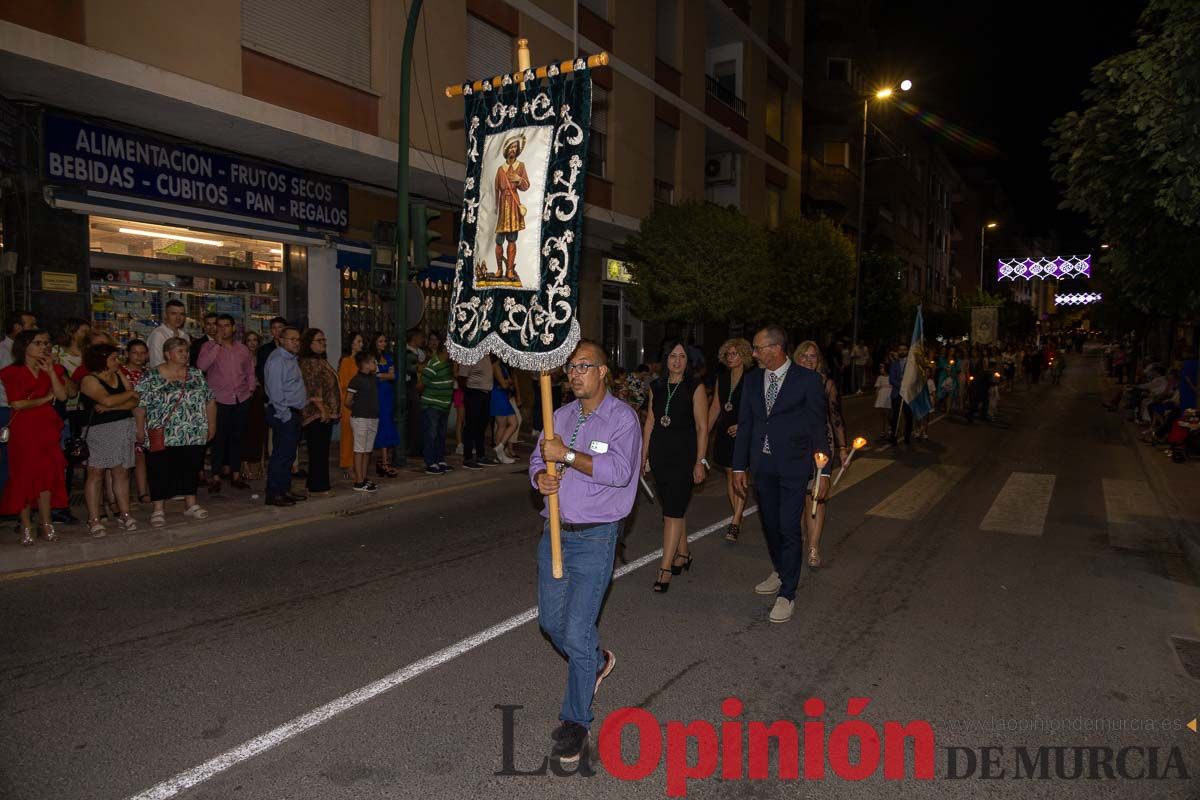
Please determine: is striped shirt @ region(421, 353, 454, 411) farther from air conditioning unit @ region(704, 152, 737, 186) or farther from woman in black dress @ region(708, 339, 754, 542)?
air conditioning unit @ region(704, 152, 737, 186)

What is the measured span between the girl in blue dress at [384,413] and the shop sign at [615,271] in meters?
11.0

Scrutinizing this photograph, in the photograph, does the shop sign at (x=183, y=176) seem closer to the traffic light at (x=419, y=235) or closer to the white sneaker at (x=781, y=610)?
the traffic light at (x=419, y=235)

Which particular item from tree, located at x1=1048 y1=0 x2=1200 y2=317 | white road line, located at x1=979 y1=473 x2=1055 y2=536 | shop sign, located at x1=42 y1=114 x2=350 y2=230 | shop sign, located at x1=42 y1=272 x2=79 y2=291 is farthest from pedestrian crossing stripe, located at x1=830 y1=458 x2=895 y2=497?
shop sign, located at x1=42 y1=272 x2=79 y2=291

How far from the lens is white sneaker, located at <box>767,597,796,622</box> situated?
5.46 metres

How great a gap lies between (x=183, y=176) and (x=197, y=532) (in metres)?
6.57

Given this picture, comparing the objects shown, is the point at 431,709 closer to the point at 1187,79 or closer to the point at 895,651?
the point at 895,651

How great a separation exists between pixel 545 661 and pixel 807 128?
3566cm

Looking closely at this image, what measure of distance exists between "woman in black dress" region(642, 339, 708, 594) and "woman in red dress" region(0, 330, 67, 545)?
17.1 feet

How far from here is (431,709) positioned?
13.2ft

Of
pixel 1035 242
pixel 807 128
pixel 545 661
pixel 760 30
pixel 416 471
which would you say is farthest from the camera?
pixel 1035 242

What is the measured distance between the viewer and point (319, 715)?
155 inches

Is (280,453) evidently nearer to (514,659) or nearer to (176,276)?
(514,659)

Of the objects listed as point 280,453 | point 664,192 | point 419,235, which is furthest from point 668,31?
point 280,453

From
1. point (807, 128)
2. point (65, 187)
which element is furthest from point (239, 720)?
point (807, 128)
